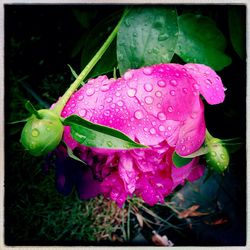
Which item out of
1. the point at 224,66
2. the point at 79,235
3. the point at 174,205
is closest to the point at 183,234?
the point at 174,205

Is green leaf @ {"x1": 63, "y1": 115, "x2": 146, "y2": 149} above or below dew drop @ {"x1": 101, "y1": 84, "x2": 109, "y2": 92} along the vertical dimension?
below

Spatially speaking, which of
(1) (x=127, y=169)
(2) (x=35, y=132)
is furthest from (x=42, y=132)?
(1) (x=127, y=169)

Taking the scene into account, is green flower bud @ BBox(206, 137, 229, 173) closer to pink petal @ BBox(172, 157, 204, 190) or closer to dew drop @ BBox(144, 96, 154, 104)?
pink petal @ BBox(172, 157, 204, 190)


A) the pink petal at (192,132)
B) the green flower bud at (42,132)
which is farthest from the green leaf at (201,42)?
the green flower bud at (42,132)

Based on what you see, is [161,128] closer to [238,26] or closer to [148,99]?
[148,99]

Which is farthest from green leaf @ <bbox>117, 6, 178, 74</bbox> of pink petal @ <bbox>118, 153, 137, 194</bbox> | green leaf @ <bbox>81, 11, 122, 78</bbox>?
pink petal @ <bbox>118, 153, 137, 194</bbox>
